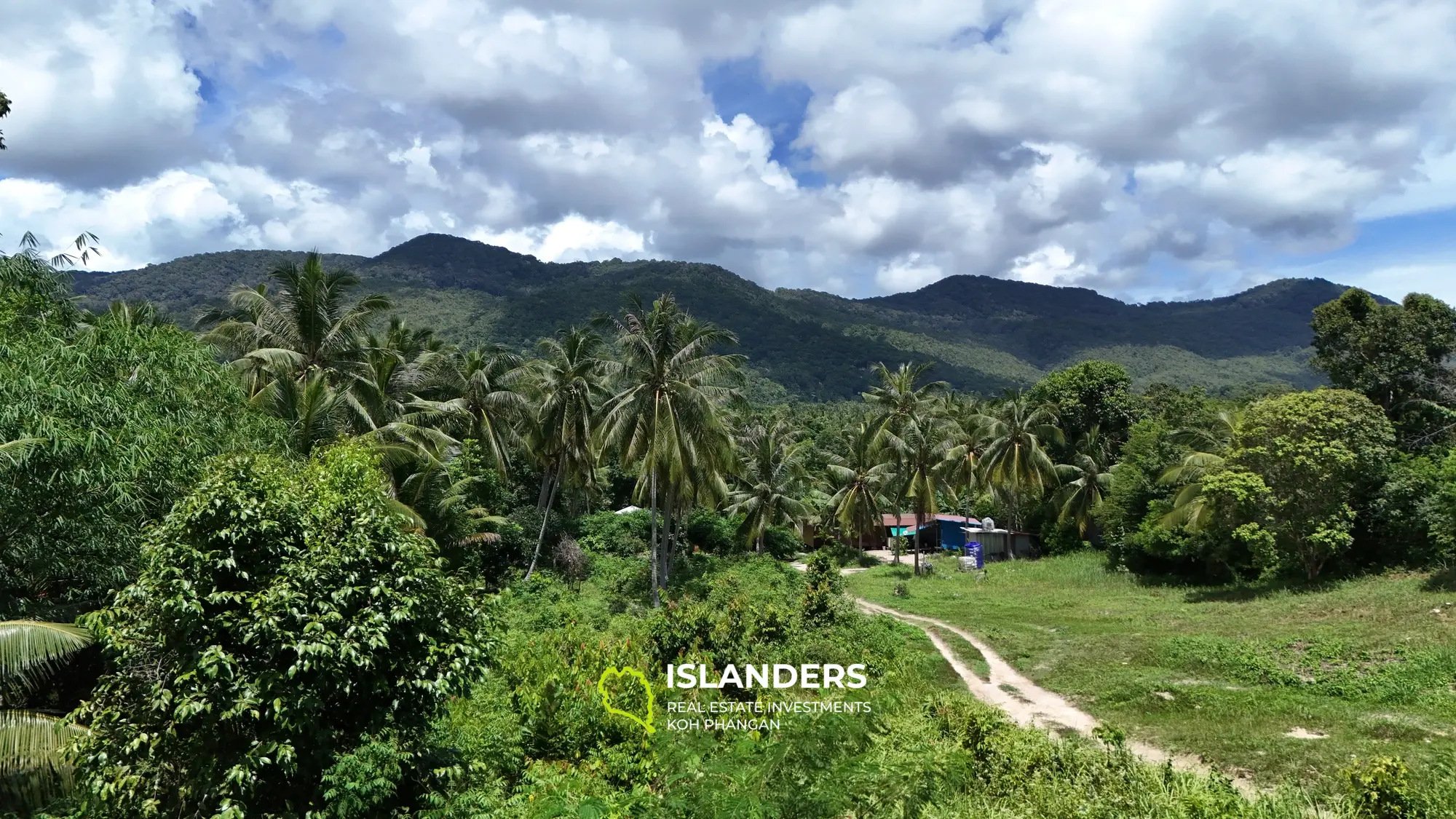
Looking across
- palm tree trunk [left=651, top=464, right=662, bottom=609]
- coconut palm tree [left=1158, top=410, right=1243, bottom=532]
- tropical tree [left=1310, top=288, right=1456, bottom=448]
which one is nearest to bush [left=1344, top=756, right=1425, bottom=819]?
palm tree trunk [left=651, top=464, right=662, bottom=609]

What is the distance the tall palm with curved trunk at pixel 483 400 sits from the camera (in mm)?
30219

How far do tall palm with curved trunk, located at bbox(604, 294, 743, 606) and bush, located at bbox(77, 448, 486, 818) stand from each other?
52.5 feet

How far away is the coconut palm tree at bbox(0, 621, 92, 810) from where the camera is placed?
7.63m

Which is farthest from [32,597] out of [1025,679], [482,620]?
[1025,679]

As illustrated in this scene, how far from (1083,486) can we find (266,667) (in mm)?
38905

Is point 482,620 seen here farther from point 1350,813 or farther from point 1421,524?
point 1421,524

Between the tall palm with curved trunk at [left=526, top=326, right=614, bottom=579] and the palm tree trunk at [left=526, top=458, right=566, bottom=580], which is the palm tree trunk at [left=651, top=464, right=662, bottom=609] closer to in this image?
the tall palm with curved trunk at [left=526, top=326, right=614, bottom=579]

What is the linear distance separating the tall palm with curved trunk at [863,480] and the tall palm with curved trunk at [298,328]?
2242 centimetres

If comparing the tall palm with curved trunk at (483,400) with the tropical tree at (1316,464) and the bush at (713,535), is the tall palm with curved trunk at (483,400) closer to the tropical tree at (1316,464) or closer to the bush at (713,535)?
the bush at (713,535)

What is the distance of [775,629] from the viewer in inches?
586

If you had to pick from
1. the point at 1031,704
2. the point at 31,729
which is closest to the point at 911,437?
the point at 1031,704

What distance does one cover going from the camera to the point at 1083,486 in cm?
3950

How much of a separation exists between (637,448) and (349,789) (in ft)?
58.4

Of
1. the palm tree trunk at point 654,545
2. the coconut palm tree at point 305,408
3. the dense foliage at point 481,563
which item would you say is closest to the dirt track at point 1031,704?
the dense foliage at point 481,563
